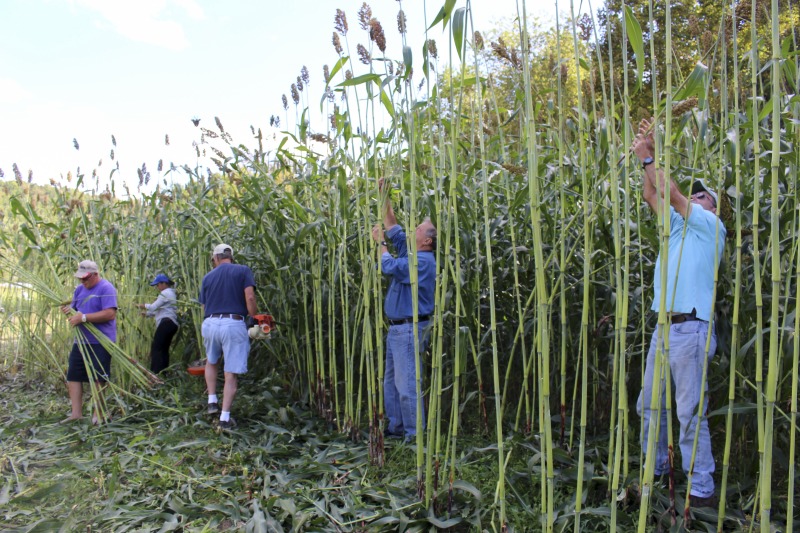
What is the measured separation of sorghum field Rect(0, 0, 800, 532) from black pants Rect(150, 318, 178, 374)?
0.22 meters

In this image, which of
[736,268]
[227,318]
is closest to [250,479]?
[227,318]

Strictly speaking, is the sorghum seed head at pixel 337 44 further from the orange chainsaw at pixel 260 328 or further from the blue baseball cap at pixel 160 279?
the blue baseball cap at pixel 160 279

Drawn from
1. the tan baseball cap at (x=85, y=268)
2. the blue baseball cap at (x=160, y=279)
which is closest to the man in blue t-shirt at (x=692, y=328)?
the tan baseball cap at (x=85, y=268)

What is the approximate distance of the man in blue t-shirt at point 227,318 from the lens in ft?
14.4

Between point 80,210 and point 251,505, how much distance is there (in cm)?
332

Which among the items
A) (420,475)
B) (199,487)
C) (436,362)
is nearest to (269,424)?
(199,487)

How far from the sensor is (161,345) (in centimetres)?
548

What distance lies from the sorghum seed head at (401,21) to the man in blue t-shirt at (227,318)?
94.0 inches

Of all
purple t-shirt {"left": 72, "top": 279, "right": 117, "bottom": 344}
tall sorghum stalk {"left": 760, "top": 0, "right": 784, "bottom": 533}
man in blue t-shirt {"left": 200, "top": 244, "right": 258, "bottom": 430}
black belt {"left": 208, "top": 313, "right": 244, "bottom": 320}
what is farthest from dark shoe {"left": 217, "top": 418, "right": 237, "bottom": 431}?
tall sorghum stalk {"left": 760, "top": 0, "right": 784, "bottom": 533}

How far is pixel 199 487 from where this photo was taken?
10.9 feet

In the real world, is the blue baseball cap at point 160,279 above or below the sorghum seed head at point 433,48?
below

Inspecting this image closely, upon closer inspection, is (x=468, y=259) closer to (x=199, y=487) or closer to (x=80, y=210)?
(x=199, y=487)

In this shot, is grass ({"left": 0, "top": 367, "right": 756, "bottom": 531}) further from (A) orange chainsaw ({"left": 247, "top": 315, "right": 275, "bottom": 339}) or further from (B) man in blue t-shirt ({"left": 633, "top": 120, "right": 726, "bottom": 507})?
(A) orange chainsaw ({"left": 247, "top": 315, "right": 275, "bottom": 339})

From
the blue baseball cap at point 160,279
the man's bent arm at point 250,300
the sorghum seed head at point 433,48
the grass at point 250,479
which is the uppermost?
the sorghum seed head at point 433,48
